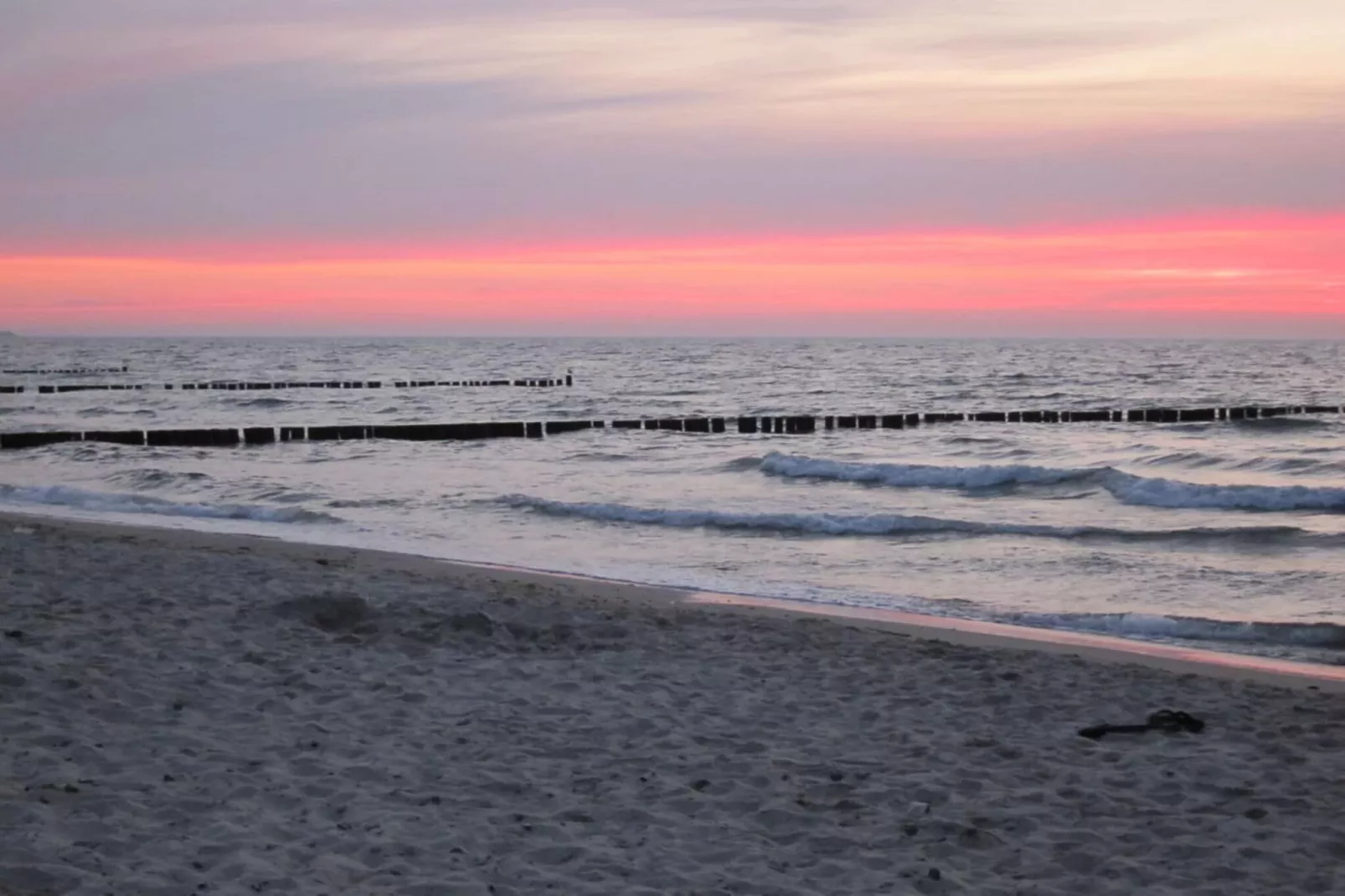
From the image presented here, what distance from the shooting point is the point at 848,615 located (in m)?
11.6

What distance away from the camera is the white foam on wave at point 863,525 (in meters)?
17.8

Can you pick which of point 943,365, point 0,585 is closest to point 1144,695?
point 0,585

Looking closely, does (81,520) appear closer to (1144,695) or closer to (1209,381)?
(1144,695)

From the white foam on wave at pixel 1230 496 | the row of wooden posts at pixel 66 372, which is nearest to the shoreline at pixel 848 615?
the white foam on wave at pixel 1230 496

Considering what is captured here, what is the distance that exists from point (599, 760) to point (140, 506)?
52.0 feet

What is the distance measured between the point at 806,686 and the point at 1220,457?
23056 mm

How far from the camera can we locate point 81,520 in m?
17.5

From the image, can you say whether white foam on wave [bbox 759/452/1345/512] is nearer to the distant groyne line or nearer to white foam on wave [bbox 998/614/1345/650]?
the distant groyne line

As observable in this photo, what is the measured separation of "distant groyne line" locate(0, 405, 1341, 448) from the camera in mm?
32281

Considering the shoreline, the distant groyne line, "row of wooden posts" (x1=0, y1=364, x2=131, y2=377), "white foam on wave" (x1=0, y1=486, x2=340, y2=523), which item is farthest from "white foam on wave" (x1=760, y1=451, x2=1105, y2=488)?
"row of wooden posts" (x1=0, y1=364, x2=131, y2=377)

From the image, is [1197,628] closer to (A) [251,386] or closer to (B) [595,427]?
(B) [595,427]

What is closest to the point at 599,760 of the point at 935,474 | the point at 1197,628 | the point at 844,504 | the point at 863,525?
the point at 1197,628

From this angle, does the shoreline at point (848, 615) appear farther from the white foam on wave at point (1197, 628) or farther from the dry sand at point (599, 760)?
the dry sand at point (599, 760)

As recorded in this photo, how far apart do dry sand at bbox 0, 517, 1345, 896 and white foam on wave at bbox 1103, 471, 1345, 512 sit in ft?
43.4
